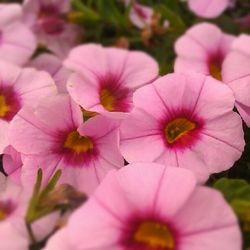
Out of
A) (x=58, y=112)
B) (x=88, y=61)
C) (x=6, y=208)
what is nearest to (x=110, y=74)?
(x=88, y=61)

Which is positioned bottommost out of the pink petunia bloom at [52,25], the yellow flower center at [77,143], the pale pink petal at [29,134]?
the pink petunia bloom at [52,25]

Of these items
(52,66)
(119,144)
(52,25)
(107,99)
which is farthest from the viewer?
(52,25)

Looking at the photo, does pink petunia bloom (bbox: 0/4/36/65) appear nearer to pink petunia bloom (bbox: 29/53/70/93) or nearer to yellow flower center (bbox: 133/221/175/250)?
pink petunia bloom (bbox: 29/53/70/93)

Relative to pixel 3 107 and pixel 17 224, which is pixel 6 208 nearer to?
pixel 17 224

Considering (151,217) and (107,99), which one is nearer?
(151,217)

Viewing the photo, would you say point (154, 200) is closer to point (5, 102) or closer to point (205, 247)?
point (205, 247)

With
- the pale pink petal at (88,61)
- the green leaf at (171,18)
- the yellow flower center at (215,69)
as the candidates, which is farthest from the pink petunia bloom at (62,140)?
the green leaf at (171,18)

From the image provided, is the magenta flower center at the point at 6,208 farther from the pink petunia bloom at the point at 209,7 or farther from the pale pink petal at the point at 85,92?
the pink petunia bloom at the point at 209,7
